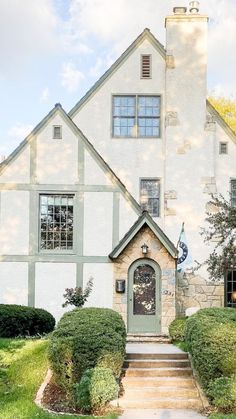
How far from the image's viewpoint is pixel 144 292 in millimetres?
17625

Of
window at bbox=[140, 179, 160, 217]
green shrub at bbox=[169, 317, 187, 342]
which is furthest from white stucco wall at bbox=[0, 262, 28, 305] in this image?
window at bbox=[140, 179, 160, 217]

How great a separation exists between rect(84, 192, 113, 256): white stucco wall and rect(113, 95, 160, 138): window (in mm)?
3890

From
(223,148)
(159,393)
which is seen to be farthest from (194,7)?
(159,393)

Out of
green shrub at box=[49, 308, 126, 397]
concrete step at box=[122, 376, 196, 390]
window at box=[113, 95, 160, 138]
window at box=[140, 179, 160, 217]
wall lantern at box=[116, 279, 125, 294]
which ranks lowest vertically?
concrete step at box=[122, 376, 196, 390]

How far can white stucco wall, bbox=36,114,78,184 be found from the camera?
1791 cm

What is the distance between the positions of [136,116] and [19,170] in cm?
528

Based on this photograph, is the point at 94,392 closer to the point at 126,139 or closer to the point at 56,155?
the point at 56,155

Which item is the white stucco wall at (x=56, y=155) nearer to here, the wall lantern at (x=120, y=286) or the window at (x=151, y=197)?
the wall lantern at (x=120, y=286)

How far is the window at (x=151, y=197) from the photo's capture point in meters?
20.8

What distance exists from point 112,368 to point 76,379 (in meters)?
0.67

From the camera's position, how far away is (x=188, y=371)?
12008 millimetres

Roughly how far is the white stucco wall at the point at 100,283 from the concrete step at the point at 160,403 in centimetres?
700

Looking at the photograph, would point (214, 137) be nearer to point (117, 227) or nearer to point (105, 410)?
point (117, 227)

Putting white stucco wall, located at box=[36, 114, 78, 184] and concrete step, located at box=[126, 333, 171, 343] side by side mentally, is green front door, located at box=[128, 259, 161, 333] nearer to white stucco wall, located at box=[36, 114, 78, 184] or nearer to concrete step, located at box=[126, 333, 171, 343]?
concrete step, located at box=[126, 333, 171, 343]
